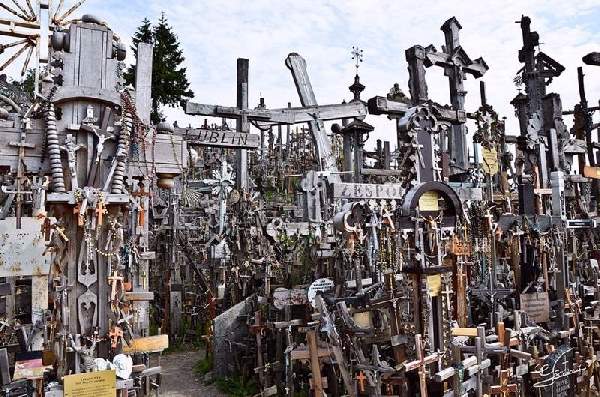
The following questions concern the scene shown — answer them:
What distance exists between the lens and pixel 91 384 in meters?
4.31

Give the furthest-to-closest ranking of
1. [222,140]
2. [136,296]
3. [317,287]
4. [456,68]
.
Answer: [456,68] < [222,140] < [317,287] < [136,296]

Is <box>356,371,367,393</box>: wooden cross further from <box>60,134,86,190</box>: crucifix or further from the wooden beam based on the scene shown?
<box>60,134,86,190</box>: crucifix

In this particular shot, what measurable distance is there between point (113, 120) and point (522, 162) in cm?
765

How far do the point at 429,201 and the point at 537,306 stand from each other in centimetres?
339

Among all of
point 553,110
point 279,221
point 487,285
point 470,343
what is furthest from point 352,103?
point 470,343

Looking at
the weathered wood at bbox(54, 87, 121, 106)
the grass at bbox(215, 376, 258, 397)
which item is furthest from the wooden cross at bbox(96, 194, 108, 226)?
the grass at bbox(215, 376, 258, 397)

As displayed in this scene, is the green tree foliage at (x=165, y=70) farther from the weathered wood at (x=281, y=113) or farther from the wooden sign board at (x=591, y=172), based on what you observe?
the wooden sign board at (x=591, y=172)

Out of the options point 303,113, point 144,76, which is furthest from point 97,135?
point 303,113

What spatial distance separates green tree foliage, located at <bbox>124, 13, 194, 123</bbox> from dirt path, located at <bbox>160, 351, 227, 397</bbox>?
44.2 feet

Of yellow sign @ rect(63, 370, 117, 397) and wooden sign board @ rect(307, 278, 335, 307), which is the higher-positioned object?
wooden sign board @ rect(307, 278, 335, 307)

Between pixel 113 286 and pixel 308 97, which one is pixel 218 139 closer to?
pixel 308 97

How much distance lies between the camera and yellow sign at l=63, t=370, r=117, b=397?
424 cm

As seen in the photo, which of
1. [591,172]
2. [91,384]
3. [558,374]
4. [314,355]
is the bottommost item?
[558,374]

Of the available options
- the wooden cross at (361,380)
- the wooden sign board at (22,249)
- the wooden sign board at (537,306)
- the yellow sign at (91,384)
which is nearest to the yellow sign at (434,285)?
the wooden cross at (361,380)
